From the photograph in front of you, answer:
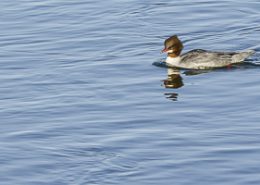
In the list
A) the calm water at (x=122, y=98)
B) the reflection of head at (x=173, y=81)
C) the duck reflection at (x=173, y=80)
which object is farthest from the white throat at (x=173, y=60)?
the reflection of head at (x=173, y=81)

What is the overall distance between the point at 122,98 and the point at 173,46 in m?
4.09

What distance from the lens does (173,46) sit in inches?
1045

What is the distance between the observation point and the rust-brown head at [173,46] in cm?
2642

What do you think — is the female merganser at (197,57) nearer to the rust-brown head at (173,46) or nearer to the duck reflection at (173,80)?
the rust-brown head at (173,46)

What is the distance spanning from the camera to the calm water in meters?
18.2

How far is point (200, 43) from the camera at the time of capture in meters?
28.1

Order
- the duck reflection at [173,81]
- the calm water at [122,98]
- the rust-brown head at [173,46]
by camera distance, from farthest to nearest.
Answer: the rust-brown head at [173,46] → the duck reflection at [173,81] → the calm water at [122,98]

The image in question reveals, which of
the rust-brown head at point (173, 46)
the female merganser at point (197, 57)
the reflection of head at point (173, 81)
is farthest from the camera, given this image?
the rust-brown head at point (173, 46)

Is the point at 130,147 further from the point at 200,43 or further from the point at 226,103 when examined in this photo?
the point at 200,43

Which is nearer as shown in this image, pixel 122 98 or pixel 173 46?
pixel 122 98

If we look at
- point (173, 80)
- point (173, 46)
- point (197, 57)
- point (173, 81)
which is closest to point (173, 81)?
point (173, 81)

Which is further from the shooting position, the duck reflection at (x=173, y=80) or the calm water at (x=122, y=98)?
the duck reflection at (x=173, y=80)

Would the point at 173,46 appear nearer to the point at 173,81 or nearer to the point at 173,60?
the point at 173,60

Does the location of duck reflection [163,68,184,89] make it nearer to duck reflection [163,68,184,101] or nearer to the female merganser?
duck reflection [163,68,184,101]
